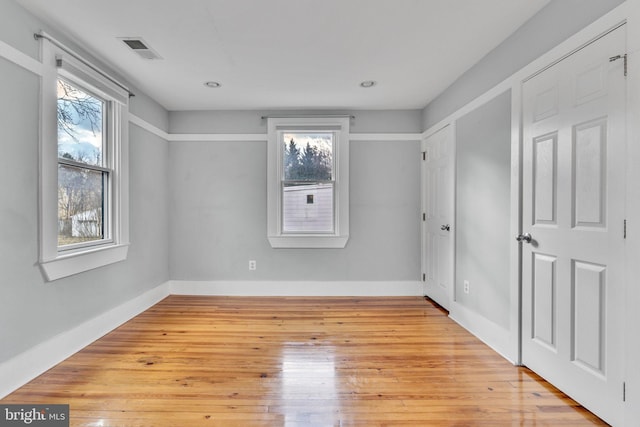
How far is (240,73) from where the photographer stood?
9.87 feet

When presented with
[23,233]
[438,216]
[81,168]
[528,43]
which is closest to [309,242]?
[438,216]

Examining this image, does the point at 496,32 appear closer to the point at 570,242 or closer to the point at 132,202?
the point at 570,242

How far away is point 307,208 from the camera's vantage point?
415cm

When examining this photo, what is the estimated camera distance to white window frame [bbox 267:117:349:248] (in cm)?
406

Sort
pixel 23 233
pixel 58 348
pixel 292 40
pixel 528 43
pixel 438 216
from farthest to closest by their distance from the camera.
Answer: pixel 438 216 < pixel 292 40 < pixel 58 348 < pixel 528 43 < pixel 23 233

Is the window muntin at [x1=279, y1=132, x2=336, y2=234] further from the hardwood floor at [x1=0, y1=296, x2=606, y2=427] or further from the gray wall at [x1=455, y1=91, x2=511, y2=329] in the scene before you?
the gray wall at [x1=455, y1=91, x2=511, y2=329]

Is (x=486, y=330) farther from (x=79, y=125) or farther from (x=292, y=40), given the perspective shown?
(x=79, y=125)

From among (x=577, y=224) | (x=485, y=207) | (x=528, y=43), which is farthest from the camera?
(x=485, y=207)

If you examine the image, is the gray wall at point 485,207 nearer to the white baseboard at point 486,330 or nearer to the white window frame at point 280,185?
the white baseboard at point 486,330

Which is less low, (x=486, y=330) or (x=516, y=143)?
(x=516, y=143)

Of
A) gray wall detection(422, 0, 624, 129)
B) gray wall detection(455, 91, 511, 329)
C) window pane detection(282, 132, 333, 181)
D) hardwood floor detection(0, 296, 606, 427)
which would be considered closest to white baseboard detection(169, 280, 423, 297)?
hardwood floor detection(0, 296, 606, 427)

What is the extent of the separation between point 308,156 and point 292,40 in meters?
1.83

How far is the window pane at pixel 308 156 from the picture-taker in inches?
163

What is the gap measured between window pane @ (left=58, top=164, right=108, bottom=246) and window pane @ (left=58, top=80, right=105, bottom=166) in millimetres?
123
